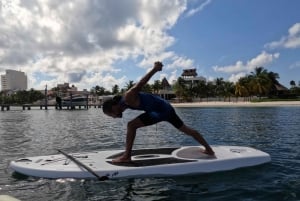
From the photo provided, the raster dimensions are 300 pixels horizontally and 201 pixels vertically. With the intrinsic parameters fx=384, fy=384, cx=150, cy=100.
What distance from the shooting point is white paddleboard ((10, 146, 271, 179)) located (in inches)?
392

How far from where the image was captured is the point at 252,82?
409ft

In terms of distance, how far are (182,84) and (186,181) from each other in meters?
141

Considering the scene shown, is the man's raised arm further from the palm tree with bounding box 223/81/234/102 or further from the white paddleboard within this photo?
the palm tree with bounding box 223/81/234/102

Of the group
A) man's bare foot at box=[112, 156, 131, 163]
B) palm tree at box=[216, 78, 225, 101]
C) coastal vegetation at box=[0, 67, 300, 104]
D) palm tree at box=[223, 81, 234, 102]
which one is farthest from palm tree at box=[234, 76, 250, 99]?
man's bare foot at box=[112, 156, 131, 163]

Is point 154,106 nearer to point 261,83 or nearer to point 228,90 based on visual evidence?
point 261,83

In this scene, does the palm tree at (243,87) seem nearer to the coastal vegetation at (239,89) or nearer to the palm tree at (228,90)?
the coastal vegetation at (239,89)

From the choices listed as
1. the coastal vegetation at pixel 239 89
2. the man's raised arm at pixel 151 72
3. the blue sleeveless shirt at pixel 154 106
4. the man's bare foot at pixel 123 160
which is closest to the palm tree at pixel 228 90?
the coastal vegetation at pixel 239 89

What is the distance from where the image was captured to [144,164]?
10422 mm

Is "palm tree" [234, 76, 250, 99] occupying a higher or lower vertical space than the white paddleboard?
higher

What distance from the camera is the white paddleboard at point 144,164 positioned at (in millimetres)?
9969

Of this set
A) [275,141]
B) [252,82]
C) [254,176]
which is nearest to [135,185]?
[254,176]

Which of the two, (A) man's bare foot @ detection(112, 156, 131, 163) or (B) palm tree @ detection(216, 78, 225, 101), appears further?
(B) palm tree @ detection(216, 78, 225, 101)

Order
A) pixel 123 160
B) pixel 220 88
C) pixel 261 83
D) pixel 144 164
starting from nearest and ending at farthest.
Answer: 1. pixel 144 164
2. pixel 123 160
3. pixel 261 83
4. pixel 220 88


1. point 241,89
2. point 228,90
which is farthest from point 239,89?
point 228,90
